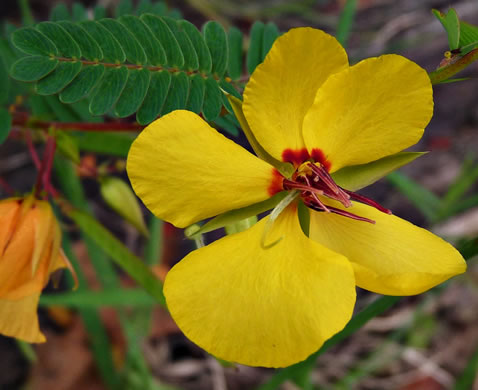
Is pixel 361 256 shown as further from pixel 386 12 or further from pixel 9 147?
pixel 386 12

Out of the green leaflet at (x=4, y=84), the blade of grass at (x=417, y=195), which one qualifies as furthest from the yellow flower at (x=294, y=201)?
the blade of grass at (x=417, y=195)

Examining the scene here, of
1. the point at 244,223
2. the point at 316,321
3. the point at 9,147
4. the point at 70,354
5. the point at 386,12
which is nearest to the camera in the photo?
the point at 316,321

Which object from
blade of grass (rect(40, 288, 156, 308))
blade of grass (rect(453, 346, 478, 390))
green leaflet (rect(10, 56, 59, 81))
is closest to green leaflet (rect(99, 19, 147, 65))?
green leaflet (rect(10, 56, 59, 81))

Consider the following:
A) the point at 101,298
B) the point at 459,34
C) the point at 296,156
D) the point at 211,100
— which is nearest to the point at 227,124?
the point at 211,100

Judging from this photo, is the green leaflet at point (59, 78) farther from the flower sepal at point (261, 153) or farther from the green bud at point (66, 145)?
the flower sepal at point (261, 153)

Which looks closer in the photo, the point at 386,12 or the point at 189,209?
the point at 189,209

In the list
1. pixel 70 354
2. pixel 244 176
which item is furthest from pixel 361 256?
pixel 70 354

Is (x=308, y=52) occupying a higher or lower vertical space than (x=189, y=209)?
higher

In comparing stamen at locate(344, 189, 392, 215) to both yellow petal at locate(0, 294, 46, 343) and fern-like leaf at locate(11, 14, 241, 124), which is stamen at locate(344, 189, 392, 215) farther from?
yellow petal at locate(0, 294, 46, 343)
